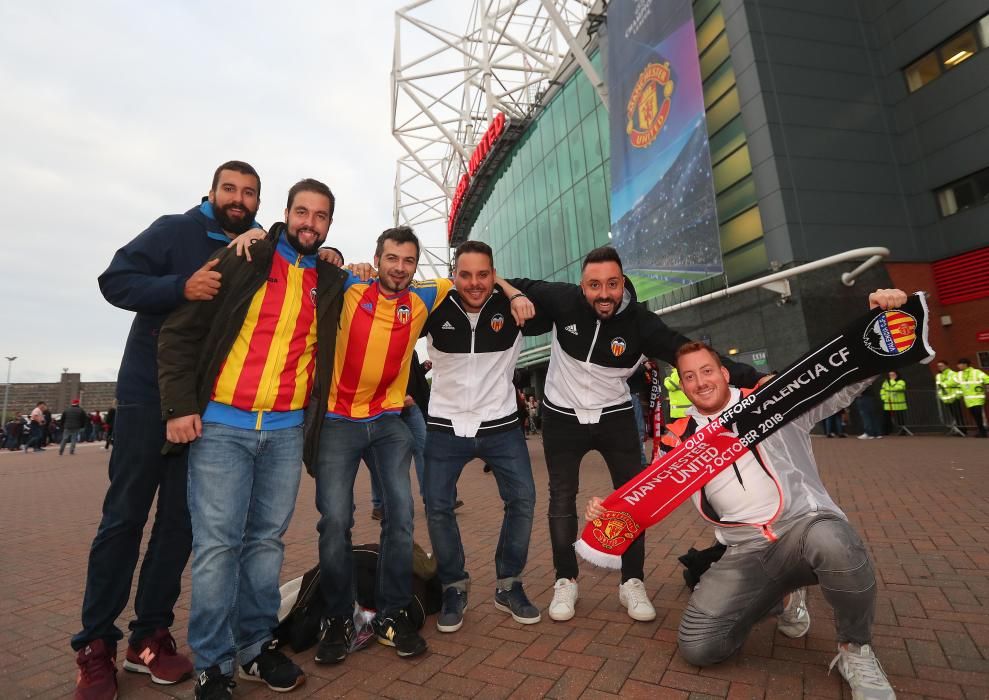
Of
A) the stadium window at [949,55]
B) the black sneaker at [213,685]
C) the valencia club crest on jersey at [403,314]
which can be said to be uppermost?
the stadium window at [949,55]

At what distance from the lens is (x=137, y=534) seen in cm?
254

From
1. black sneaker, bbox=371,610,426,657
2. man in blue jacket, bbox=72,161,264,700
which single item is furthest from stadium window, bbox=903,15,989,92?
black sneaker, bbox=371,610,426,657

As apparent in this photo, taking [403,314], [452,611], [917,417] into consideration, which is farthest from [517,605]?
[917,417]

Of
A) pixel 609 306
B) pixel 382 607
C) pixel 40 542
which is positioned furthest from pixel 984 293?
pixel 40 542

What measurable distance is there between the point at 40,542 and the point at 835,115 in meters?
22.1

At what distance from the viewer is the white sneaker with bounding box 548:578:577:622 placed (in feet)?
10.1

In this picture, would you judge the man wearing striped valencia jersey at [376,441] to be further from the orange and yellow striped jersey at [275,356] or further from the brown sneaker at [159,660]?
the brown sneaker at [159,660]

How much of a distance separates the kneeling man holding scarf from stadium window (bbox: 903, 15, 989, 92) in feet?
67.1

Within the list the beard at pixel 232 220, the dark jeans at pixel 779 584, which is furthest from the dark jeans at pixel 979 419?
the beard at pixel 232 220

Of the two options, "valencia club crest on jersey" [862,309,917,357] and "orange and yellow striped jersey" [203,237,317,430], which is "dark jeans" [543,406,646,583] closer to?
"valencia club crest on jersey" [862,309,917,357]

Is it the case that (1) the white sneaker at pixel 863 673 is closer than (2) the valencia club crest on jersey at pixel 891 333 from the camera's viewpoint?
Yes

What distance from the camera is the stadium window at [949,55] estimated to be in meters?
15.5

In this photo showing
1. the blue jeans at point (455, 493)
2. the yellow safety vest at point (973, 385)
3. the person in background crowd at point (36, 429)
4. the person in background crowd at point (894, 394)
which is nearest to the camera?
the blue jeans at point (455, 493)

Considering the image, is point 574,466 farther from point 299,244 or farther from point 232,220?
point 232,220
